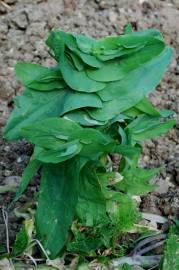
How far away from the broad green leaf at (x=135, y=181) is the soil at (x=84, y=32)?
0.68ft

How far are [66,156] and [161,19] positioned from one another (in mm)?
1451

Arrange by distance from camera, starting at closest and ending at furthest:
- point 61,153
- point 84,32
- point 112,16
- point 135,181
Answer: point 61,153 < point 135,181 < point 84,32 < point 112,16

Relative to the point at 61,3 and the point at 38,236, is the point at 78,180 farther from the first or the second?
the point at 61,3

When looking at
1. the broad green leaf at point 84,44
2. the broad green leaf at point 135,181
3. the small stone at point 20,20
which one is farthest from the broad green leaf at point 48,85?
the small stone at point 20,20

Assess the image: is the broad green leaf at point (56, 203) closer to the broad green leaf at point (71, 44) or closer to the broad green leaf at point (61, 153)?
the broad green leaf at point (61, 153)

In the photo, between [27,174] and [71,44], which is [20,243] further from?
[71,44]

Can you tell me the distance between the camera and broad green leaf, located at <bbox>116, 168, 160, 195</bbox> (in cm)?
175

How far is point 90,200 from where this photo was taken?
5.52 ft

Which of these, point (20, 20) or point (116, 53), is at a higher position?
point (116, 53)

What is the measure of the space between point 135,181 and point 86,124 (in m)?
0.24

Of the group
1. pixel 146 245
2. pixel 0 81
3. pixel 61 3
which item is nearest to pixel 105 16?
pixel 61 3

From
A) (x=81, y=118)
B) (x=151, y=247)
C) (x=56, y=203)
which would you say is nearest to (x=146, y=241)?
(x=151, y=247)

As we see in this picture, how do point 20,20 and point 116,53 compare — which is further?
point 20,20

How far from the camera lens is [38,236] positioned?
1705mm
